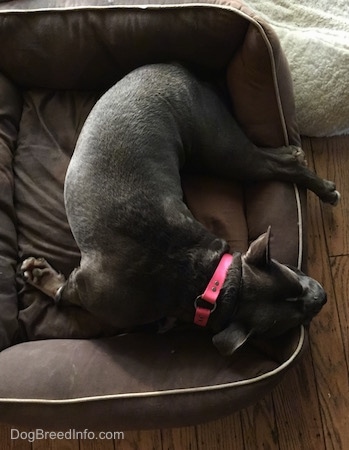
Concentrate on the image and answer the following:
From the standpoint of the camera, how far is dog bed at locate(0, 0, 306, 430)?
7.03 feet

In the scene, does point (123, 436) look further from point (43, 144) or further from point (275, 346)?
point (43, 144)

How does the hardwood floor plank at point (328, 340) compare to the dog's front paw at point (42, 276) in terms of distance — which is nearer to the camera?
the dog's front paw at point (42, 276)

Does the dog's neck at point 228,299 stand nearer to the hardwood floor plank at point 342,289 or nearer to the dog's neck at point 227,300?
the dog's neck at point 227,300

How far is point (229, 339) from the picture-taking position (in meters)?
1.96

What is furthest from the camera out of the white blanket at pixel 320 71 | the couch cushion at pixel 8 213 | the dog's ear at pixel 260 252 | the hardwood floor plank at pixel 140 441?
the white blanket at pixel 320 71

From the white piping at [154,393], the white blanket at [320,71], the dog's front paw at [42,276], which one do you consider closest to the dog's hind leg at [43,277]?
the dog's front paw at [42,276]

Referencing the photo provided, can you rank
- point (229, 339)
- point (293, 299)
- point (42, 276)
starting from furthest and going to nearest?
1. point (42, 276)
2. point (293, 299)
3. point (229, 339)

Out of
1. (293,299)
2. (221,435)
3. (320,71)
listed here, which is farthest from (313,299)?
(320,71)

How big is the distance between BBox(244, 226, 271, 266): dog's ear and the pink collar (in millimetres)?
70

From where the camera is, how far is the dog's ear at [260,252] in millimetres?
1949

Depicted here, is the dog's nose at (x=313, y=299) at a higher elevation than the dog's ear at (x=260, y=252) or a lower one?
lower

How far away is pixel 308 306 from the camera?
2.12 meters

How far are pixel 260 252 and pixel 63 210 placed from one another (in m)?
0.87

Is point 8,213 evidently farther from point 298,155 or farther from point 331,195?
point 331,195
